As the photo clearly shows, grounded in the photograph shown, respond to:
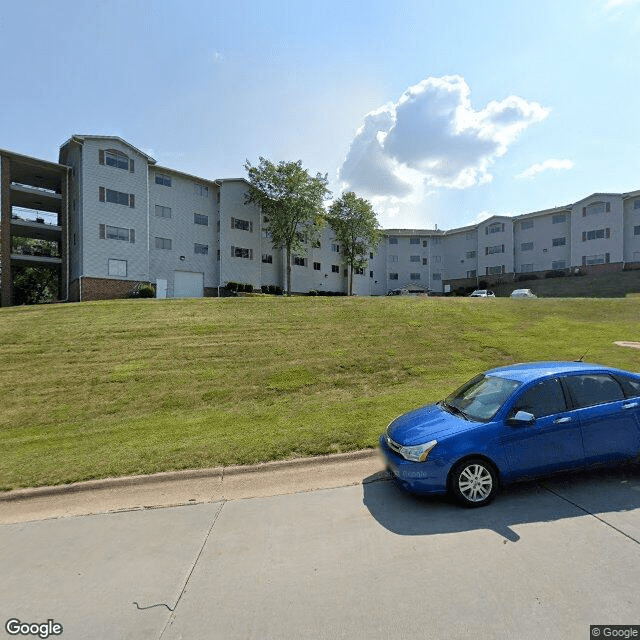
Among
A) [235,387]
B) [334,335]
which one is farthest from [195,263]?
[235,387]

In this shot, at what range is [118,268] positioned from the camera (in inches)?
1200

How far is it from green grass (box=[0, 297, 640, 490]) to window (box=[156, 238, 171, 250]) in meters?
15.2

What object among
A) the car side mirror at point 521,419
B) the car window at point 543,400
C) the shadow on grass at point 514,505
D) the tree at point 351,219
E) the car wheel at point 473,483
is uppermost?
the tree at point 351,219

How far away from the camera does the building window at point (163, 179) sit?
33250mm

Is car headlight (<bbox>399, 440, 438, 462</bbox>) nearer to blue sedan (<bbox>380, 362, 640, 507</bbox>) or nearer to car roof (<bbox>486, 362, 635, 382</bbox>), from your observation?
blue sedan (<bbox>380, 362, 640, 507</bbox>)

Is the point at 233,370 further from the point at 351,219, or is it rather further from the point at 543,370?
the point at 351,219

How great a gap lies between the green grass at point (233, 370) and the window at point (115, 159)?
1655 cm

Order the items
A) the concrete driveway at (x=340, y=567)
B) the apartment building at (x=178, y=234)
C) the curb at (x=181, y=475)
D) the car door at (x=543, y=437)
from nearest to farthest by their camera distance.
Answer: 1. the concrete driveway at (x=340, y=567)
2. the car door at (x=543, y=437)
3. the curb at (x=181, y=475)
4. the apartment building at (x=178, y=234)

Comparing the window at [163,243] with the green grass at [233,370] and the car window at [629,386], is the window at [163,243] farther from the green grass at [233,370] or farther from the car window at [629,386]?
the car window at [629,386]

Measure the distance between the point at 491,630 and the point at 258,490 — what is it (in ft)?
10.5

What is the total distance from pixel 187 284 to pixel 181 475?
3182 cm

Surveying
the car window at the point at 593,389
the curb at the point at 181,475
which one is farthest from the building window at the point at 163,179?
the car window at the point at 593,389

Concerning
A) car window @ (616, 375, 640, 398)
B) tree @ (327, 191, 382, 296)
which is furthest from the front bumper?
tree @ (327, 191, 382, 296)

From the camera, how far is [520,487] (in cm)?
472
